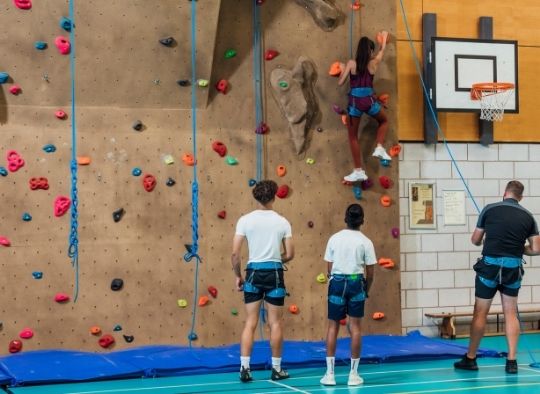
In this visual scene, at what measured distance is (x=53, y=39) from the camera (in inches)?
354

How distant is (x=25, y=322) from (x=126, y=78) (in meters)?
2.69

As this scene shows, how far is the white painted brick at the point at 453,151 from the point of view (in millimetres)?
10703

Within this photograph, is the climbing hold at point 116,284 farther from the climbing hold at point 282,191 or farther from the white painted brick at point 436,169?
the white painted brick at point 436,169

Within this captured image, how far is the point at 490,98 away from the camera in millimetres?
10352

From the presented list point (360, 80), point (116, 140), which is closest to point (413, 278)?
point (360, 80)

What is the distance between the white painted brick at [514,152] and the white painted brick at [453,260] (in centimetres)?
131

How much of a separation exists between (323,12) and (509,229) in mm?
3435

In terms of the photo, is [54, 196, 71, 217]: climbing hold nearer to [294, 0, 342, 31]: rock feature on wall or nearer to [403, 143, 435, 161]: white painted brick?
[294, 0, 342, 31]: rock feature on wall

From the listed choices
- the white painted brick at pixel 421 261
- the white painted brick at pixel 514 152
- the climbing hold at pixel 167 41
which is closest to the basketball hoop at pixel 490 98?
Answer: the white painted brick at pixel 514 152

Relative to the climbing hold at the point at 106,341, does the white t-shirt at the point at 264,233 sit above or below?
above

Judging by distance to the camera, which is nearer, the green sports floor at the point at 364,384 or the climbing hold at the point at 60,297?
the green sports floor at the point at 364,384

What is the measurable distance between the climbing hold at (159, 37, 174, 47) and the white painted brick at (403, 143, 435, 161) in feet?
10.2

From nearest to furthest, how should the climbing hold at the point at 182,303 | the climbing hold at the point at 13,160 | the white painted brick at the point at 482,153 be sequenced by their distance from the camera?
the climbing hold at the point at 13,160 < the climbing hold at the point at 182,303 < the white painted brick at the point at 482,153

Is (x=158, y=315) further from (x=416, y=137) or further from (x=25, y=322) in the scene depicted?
(x=416, y=137)
